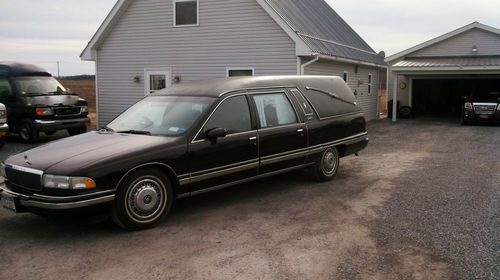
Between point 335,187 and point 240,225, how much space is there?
2551 mm

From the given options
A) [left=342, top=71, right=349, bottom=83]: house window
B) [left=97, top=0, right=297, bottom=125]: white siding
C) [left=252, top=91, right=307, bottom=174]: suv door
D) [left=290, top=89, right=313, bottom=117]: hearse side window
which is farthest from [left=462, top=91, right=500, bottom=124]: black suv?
[left=252, top=91, right=307, bottom=174]: suv door

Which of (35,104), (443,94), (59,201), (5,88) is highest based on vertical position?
(5,88)

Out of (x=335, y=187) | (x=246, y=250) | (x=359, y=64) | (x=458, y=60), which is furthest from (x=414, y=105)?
(x=246, y=250)

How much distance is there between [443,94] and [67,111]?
74.9ft

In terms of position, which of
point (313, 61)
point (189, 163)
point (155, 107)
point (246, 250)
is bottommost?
point (246, 250)

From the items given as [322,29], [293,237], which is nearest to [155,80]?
[322,29]

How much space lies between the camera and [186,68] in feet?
56.7

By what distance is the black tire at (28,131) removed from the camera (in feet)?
45.0

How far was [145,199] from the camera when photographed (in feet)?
18.5

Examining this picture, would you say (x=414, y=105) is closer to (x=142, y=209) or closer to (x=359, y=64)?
(x=359, y=64)

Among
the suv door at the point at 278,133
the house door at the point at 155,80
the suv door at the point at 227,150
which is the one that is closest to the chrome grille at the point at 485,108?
the house door at the point at 155,80

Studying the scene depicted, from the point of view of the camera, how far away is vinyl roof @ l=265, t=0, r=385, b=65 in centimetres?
1555

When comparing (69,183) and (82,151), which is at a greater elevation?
(82,151)

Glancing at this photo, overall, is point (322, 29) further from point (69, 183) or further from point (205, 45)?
point (69, 183)
